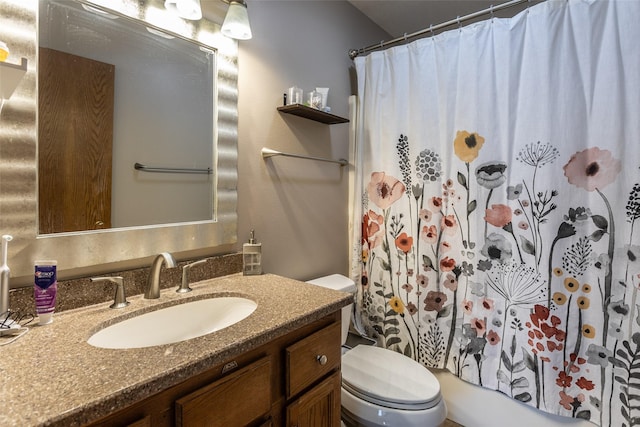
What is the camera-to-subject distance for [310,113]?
5.44 ft

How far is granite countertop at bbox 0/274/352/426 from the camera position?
0.53 m

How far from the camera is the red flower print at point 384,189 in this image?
186 centimetres

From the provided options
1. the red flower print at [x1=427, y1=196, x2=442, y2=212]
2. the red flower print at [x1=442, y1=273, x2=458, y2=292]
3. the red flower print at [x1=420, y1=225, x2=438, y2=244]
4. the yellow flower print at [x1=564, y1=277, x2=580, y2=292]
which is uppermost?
the red flower print at [x1=427, y1=196, x2=442, y2=212]

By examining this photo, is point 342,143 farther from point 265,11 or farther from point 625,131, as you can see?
point 625,131

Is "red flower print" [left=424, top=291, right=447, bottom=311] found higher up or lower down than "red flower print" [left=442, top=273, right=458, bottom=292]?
lower down

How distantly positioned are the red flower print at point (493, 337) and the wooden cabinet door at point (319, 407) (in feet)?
2.96

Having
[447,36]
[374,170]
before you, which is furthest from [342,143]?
[447,36]

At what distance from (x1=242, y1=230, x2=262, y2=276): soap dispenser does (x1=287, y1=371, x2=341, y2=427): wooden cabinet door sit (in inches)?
20.9

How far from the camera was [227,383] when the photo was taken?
0.76 m

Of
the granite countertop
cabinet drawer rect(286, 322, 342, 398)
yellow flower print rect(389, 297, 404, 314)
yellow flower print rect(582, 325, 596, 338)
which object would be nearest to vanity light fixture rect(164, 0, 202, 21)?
the granite countertop

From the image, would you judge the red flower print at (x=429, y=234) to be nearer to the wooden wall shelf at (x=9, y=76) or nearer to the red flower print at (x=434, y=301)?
the red flower print at (x=434, y=301)

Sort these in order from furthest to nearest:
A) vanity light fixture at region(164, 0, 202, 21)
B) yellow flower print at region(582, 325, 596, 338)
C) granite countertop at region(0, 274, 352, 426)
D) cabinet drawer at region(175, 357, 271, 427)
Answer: yellow flower print at region(582, 325, 596, 338) < vanity light fixture at region(164, 0, 202, 21) < cabinet drawer at region(175, 357, 271, 427) < granite countertop at region(0, 274, 352, 426)

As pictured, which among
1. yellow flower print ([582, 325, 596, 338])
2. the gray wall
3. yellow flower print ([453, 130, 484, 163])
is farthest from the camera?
yellow flower print ([453, 130, 484, 163])

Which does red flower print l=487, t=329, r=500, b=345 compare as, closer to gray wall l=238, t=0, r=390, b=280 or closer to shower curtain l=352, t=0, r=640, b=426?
shower curtain l=352, t=0, r=640, b=426
